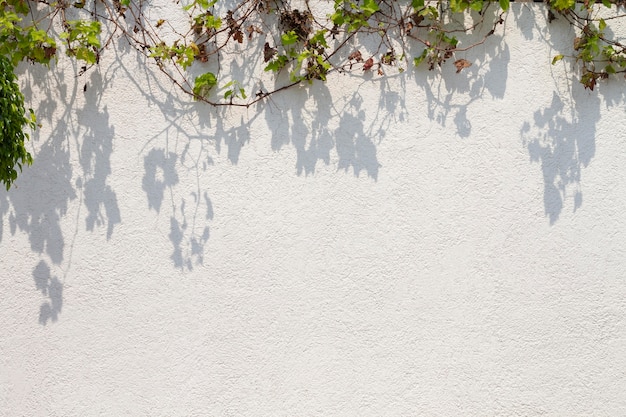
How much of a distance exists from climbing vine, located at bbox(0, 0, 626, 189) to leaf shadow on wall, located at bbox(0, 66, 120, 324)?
0.46ft

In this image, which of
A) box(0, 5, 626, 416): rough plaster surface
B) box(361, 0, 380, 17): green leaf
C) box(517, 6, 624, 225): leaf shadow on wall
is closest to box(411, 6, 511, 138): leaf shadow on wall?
box(0, 5, 626, 416): rough plaster surface

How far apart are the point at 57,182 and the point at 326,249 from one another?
→ 1.46m

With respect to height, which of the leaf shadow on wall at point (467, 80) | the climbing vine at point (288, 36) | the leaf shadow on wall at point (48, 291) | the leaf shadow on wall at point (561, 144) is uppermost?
the climbing vine at point (288, 36)

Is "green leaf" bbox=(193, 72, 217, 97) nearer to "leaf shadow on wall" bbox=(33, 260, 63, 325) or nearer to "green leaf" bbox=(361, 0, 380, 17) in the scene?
"green leaf" bbox=(361, 0, 380, 17)

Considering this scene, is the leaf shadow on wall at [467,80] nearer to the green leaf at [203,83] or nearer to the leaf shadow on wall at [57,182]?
the green leaf at [203,83]

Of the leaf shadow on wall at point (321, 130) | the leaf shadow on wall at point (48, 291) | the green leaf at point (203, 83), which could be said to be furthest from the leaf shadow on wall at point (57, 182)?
the leaf shadow on wall at point (321, 130)

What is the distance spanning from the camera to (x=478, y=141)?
14.0 feet

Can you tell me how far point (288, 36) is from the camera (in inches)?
164

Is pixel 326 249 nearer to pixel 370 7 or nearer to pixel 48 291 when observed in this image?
pixel 370 7

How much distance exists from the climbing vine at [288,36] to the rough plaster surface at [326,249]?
0.10 metres

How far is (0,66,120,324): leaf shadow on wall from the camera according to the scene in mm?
4137

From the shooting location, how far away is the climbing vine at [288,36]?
13.7 feet

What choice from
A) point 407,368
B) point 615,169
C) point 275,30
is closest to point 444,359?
point 407,368

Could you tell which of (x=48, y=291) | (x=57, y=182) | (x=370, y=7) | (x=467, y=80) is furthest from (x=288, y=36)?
(x=48, y=291)
